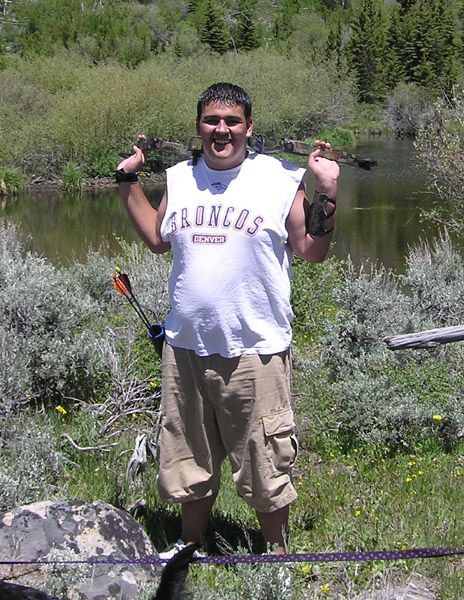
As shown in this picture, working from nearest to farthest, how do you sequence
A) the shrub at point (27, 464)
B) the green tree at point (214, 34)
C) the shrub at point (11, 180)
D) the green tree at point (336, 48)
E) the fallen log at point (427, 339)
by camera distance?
the shrub at point (27, 464), the fallen log at point (427, 339), the shrub at point (11, 180), the green tree at point (336, 48), the green tree at point (214, 34)

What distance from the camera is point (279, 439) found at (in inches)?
108

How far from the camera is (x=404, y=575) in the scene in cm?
293

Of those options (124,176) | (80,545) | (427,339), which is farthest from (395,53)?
(80,545)

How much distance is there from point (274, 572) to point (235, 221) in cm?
118

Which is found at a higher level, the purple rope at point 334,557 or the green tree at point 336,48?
the green tree at point 336,48

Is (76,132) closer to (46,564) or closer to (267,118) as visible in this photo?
(267,118)

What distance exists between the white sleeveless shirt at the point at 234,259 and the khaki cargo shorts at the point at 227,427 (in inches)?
3.0

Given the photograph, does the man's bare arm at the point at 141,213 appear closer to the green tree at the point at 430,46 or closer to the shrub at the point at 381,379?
the shrub at the point at 381,379

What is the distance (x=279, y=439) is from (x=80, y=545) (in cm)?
78

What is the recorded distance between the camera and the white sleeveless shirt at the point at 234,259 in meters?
2.66

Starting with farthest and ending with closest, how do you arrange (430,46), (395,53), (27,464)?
(395,53), (430,46), (27,464)

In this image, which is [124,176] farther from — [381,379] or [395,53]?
[395,53]

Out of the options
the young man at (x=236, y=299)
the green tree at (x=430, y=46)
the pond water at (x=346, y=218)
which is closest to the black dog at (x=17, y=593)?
the young man at (x=236, y=299)

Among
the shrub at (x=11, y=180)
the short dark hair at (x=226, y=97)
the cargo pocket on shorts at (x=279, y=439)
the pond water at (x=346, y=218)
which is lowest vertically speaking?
the pond water at (x=346, y=218)
